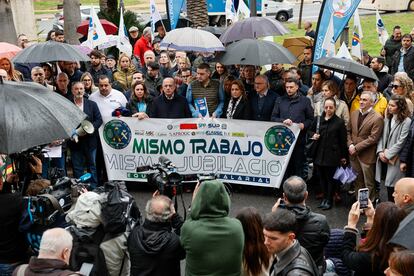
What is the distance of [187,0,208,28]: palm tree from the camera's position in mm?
18297

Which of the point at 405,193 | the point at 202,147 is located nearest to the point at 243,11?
the point at 202,147

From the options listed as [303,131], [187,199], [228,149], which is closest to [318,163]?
[303,131]

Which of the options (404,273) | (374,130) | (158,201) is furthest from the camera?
(374,130)

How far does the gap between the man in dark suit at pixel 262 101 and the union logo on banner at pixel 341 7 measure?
237 centimetres

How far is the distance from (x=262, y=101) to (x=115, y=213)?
4.72 m

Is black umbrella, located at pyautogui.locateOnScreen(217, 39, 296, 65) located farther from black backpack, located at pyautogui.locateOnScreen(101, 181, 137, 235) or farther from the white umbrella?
black backpack, located at pyautogui.locateOnScreen(101, 181, 137, 235)

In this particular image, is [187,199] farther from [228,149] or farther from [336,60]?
[336,60]

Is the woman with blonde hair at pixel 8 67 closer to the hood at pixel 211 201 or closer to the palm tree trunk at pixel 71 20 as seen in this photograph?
the hood at pixel 211 201

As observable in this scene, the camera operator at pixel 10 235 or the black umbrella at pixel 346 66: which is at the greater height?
the black umbrella at pixel 346 66

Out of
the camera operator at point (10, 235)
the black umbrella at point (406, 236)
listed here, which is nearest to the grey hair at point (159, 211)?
the camera operator at point (10, 235)

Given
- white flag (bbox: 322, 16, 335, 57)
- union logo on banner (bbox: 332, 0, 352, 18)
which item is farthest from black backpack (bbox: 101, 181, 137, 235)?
union logo on banner (bbox: 332, 0, 352, 18)

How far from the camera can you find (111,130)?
9.49 m

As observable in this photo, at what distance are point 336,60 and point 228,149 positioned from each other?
212 centimetres

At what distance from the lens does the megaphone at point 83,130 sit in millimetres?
9117
